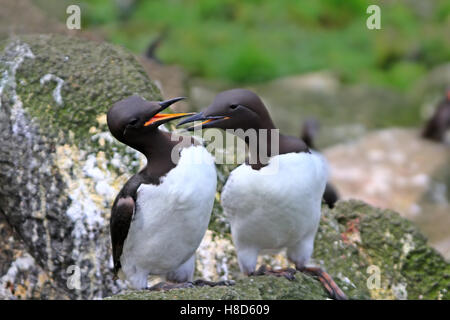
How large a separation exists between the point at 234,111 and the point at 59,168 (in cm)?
184

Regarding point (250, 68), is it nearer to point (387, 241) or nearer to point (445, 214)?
point (445, 214)

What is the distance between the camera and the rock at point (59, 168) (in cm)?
617

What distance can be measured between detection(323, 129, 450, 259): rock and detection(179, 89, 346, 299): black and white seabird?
6.59 m

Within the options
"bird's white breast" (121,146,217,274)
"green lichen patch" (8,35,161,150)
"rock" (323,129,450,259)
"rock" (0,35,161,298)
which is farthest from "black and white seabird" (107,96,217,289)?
"rock" (323,129,450,259)

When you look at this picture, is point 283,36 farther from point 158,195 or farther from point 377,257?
point 158,195

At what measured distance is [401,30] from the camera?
64.2 ft

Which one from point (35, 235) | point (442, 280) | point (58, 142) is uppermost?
point (58, 142)

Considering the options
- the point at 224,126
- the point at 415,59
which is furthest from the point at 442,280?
the point at 415,59

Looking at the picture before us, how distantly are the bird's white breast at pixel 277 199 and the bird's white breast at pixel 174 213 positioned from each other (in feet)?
0.87

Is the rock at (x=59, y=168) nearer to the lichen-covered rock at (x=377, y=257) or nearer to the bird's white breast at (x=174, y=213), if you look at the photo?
the bird's white breast at (x=174, y=213)

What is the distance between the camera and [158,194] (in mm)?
5051

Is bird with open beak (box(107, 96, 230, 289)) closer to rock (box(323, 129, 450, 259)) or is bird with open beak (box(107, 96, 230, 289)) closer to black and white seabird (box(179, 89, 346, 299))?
black and white seabird (box(179, 89, 346, 299))

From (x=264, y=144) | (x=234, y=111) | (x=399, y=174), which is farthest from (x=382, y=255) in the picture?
(x=399, y=174)
